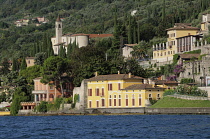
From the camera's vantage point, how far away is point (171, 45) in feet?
388

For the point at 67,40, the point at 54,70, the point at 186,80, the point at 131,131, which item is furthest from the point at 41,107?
the point at 67,40

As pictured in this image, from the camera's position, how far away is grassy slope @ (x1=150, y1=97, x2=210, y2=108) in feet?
264

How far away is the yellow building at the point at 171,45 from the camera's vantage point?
11749cm

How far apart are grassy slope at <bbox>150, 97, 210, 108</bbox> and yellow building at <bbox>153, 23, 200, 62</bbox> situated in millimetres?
30453

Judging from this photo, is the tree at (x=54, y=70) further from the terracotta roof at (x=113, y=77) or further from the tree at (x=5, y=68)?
the tree at (x=5, y=68)

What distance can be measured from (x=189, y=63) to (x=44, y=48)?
178 ft

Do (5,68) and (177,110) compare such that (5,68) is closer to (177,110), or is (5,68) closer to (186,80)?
(186,80)

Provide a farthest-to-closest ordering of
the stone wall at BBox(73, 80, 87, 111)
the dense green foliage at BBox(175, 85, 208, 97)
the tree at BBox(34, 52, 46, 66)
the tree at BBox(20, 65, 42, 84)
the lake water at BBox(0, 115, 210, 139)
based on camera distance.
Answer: the tree at BBox(34, 52, 46, 66) → the tree at BBox(20, 65, 42, 84) → the stone wall at BBox(73, 80, 87, 111) → the dense green foliage at BBox(175, 85, 208, 97) → the lake water at BBox(0, 115, 210, 139)

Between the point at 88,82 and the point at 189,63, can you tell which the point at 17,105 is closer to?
the point at 88,82

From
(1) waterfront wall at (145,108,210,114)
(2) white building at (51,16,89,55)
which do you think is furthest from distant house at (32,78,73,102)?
(2) white building at (51,16,89,55)

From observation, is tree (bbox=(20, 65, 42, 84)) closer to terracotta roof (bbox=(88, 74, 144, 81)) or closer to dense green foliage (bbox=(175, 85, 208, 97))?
terracotta roof (bbox=(88, 74, 144, 81))

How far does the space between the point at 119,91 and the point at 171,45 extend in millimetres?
27236

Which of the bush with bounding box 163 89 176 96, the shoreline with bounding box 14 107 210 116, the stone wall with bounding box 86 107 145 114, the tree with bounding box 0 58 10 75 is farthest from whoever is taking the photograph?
the tree with bounding box 0 58 10 75

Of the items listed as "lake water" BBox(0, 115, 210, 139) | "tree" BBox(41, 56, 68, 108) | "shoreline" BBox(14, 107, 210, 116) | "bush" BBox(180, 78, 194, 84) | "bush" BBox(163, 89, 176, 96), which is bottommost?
"lake water" BBox(0, 115, 210, 139)
